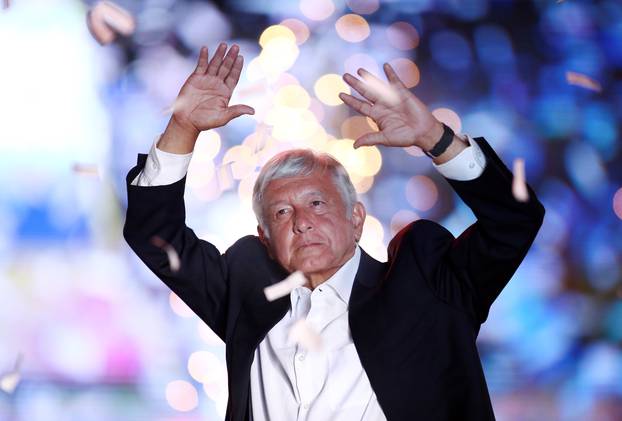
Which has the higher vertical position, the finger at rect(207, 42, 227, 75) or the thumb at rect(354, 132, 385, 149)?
the finger at rect(207, 42, 227, 75)

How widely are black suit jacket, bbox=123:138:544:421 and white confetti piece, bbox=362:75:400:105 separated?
0.21m

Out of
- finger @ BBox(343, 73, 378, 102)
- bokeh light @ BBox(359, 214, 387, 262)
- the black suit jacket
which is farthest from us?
bokeh light @ BBox(359, 214, 387, 262)

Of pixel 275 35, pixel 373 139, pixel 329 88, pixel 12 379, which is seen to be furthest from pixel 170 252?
pixel 12 379

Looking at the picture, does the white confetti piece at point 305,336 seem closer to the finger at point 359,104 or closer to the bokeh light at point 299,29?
the finger at point 359,104

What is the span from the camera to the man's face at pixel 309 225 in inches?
73.0

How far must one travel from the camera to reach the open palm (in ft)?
6.07

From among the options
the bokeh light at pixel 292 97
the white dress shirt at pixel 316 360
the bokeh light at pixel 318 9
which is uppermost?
the bokeh light at pixel 318 9

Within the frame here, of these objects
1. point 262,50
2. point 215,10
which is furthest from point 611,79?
point 215,10

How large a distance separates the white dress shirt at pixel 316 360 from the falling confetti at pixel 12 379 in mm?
2265

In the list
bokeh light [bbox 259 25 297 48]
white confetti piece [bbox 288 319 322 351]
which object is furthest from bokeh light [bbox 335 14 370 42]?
white confetti piece [bbox 288 319 322 351]

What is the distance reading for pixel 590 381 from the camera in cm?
375

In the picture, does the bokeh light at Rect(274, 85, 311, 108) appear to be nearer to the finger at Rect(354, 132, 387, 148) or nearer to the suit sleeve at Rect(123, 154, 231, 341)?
the suit sleeve at Rect(123, 154, 231, 341)

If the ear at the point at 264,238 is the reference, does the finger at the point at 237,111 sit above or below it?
above

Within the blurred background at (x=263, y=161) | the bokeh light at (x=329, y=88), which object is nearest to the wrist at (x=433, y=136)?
the blurred background at (x=263, y=161)
